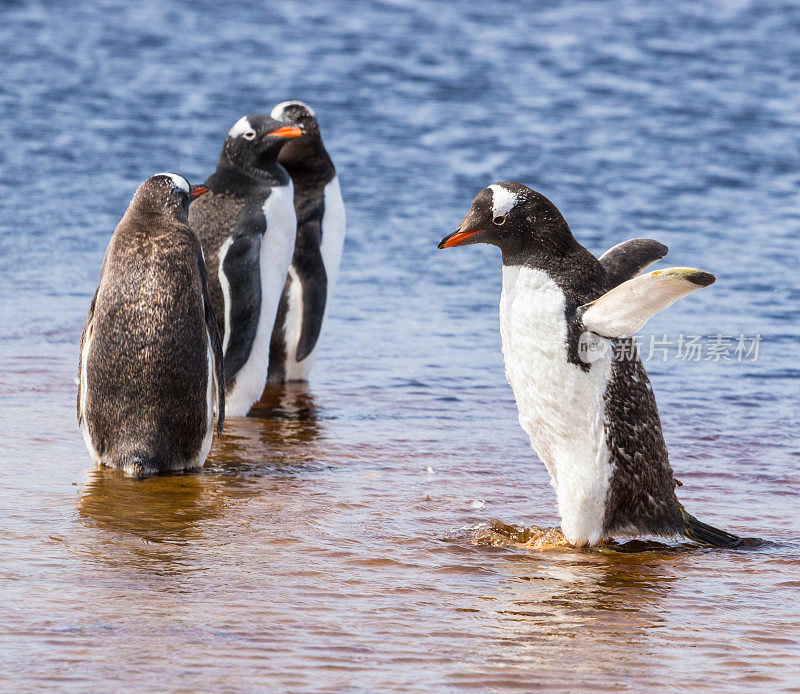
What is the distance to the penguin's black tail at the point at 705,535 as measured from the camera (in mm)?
4750

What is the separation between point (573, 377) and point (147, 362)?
1882 millimetres

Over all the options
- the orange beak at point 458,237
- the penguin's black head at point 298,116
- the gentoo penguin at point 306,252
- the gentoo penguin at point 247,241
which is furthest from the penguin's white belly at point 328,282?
the orange beak at point 458,237

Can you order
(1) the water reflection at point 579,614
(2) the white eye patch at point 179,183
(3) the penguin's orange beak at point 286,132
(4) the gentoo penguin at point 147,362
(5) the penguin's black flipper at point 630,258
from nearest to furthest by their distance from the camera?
(1) the water reflection at point 579,614, (5) the penguin's black flipper at point 630,258, (4) the gentoo penguin at point 147,362, (2) the white eye patch at point 179,183, (3) the penguin's orange beak at point 286,132

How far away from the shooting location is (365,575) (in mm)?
4324

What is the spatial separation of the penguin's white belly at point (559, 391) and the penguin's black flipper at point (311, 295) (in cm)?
298

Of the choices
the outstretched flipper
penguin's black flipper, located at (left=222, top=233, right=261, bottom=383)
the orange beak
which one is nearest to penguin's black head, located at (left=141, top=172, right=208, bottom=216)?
penguin's black flipper, located at (left=222, top=233, right=261, bottom=383)

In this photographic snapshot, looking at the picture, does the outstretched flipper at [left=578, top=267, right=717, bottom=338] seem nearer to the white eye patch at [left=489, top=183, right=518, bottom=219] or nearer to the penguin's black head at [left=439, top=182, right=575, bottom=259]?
the penguin's black head at [left=439, top=182, right=575, bottom=259]

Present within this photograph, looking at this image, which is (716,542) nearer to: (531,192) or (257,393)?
(531,192)

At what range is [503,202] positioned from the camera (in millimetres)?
4551

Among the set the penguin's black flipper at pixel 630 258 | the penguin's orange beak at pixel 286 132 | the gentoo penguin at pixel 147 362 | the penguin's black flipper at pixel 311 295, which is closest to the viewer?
the penguin's black flipper at pixel 630 258

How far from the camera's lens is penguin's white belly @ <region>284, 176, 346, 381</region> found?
24.9ft

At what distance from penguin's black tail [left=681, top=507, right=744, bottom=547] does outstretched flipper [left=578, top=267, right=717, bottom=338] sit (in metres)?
0.77

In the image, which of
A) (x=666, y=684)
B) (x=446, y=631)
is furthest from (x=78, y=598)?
(x=666, y=684)

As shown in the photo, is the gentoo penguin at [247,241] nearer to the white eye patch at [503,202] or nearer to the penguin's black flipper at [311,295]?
the penguin's black flipper at [311,295]
